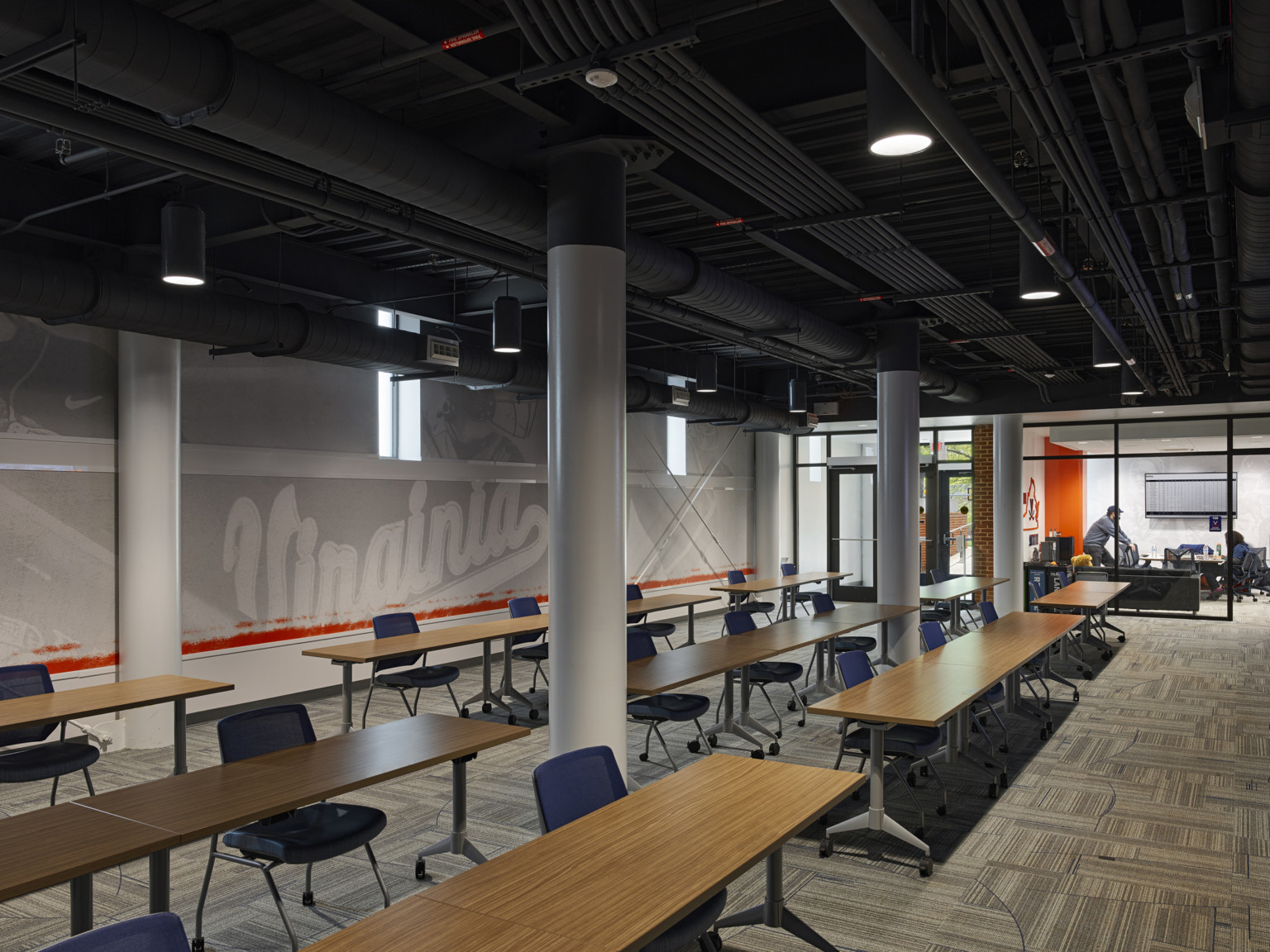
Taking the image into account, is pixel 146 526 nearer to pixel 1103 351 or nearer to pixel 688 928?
pixel 688 928

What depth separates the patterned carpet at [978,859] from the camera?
4035 millimetres

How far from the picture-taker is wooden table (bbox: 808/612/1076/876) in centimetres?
476

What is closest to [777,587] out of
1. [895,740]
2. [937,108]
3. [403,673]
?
[403,673]

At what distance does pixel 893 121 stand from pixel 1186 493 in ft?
46.9

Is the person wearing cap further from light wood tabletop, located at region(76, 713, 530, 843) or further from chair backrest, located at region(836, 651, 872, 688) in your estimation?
light wood tabletop, located at region(76, 713, 530, 843)

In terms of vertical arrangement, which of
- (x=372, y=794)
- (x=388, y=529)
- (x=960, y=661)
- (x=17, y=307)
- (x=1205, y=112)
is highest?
(x=1205, y=112)

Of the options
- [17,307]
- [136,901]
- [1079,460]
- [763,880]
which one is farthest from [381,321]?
[1079,460]

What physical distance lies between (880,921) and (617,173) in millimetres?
3953

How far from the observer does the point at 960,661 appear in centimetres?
633

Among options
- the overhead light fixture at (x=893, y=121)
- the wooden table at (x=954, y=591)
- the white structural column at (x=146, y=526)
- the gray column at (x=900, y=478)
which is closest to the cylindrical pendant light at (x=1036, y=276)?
the overhead light fixture at (x=893, y=121)

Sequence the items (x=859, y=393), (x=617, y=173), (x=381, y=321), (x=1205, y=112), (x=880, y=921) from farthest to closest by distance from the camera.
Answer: (x=859, y=393)
(x=381, y=321)
(x=617, y=173)
(x=880, y=921)
(x=1205, y=112)

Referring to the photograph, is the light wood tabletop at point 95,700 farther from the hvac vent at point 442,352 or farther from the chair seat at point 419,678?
the hvac vent at point 442,352

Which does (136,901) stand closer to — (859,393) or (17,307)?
(17,307)

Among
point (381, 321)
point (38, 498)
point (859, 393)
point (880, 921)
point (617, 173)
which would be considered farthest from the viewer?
point (859, 393)
